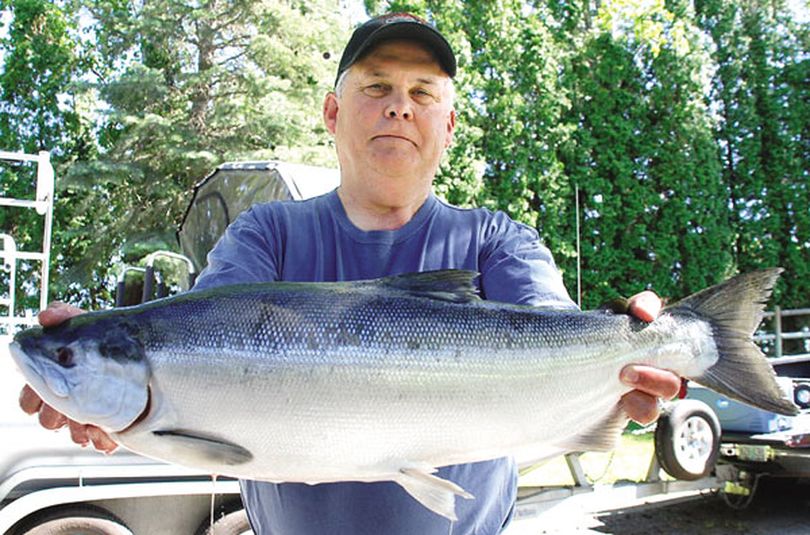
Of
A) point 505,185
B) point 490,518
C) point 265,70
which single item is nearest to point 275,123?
point 265,70

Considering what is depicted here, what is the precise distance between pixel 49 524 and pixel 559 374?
158 inches

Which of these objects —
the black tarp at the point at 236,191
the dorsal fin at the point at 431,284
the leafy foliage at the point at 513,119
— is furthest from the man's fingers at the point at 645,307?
the leafy foliage at the point at 513,119

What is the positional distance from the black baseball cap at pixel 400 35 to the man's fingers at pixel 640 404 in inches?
49.6

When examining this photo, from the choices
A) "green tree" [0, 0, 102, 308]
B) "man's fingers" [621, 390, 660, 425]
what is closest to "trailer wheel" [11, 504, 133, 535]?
"man's fingers" [621, 390, 660, 425]

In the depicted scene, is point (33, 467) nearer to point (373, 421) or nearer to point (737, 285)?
point (373, 421)

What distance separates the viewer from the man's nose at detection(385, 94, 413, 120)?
2.59 metres

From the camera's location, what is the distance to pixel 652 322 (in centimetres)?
239

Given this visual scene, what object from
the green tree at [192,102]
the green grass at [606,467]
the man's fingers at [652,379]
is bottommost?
the green grass at [606,467]

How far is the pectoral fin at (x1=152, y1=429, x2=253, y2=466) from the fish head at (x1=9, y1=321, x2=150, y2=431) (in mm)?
113

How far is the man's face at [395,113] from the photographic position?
261cm

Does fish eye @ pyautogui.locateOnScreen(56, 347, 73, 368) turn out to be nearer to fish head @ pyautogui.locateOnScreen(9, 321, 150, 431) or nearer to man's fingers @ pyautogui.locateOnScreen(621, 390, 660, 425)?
fish head @ pyautogui.locateOnScreen(9, 321, 150, 431)

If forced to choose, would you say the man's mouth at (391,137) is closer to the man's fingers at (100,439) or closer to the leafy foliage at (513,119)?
the man's fingers at (100,439)

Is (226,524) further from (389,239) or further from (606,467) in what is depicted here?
(606,467)

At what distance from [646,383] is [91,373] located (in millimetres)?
1588
